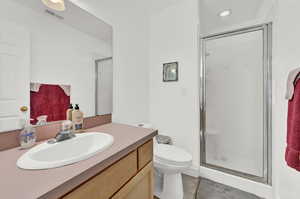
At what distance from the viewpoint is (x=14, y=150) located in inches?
24.0

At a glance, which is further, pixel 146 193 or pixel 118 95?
pixel 118 95

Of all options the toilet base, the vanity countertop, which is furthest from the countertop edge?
the toilet base

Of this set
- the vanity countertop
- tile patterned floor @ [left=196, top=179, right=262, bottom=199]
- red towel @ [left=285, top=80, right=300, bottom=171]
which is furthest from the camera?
tile patterned floor @ [left=196, top=179, right=262, bottom=199]

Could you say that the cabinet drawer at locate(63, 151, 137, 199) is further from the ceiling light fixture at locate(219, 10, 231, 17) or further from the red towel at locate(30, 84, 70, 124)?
the ceiling light fixture at locate(219, 10, 231, 17)

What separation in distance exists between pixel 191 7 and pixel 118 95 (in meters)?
1.46

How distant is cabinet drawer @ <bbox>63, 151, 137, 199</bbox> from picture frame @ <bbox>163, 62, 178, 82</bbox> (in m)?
1.29

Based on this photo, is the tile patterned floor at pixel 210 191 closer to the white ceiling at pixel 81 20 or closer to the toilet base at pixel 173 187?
the toilet base at pixel 173 187

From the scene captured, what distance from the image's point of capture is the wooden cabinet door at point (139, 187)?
0.62m

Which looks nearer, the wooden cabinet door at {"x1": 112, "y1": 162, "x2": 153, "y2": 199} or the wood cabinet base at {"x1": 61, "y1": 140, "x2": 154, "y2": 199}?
the wood cabinet base at {"x1": 61, "y1": 140, "x2": 154, "y2": 199}

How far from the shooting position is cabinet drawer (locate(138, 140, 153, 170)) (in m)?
0.77

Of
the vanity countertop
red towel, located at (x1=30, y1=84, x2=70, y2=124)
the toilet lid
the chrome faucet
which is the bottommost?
the toilet lid

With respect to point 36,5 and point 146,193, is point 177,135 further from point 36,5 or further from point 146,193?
point 36,5

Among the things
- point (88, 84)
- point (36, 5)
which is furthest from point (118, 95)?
point (36, 5)

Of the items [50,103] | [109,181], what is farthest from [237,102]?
[50,103]
